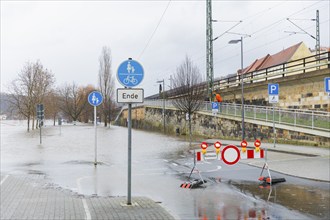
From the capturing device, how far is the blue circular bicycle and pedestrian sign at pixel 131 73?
830cm

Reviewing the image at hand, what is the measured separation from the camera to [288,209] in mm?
A: 7965

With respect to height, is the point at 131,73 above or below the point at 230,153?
above

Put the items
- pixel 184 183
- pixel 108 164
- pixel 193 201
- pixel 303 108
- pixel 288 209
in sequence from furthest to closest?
pixel 303 108 < pixel 108 164 < pixel 184 183 < pixel 193 201 < pixel 288 209

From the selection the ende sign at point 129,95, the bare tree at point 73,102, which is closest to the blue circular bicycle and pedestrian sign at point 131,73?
the ende sign at point 129,95

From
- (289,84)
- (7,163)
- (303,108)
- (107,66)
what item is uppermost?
(107,66)

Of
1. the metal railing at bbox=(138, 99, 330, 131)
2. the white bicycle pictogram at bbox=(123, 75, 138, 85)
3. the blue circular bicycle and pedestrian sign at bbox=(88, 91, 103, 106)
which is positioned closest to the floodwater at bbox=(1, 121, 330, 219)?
the blue circular bicycle and pedestrian sign at bbox=(88, 91, 103, 106)

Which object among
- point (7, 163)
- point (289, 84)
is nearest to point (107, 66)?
point (289, 84)

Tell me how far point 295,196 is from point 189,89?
2940 centimetres

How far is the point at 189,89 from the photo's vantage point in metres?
38.4

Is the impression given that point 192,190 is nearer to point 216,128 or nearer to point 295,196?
point 295,196

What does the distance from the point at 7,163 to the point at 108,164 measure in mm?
4795

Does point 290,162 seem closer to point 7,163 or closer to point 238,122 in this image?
point 7,163

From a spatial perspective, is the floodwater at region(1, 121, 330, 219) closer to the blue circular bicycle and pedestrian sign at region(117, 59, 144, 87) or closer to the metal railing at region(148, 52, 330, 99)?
the blue circular bicycle and pedestrian sign at region(117, 59, 144, 87)

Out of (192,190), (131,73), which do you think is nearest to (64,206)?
(131,73)
